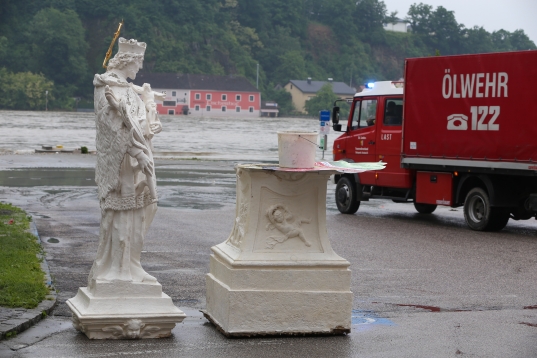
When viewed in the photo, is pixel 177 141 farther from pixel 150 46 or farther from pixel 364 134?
pixel 150 46

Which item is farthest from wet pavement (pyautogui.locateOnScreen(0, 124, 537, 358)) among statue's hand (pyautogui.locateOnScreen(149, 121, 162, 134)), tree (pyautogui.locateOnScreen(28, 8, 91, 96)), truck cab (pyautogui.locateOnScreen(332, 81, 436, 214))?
tree (pyautogui.locateOnScreen(28, 8, 91, 96))

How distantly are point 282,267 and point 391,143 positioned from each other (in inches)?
488

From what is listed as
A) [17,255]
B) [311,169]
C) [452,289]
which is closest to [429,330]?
[311,169]

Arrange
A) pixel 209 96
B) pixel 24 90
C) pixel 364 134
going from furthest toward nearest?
pixel 209 96
pixel 24 90
pixel 364 134

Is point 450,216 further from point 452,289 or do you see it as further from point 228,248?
point 228,248

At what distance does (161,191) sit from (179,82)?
145 meters

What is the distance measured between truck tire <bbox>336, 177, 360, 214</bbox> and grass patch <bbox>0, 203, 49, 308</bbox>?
7.53 metres

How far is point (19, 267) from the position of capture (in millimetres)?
10906

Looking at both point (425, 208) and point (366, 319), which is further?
point (425, 208)

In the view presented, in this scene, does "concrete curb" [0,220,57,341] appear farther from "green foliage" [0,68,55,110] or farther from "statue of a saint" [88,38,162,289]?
"green foliage" [0,68,55,110]

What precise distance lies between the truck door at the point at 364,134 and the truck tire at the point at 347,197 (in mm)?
333

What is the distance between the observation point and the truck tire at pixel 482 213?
17688mm

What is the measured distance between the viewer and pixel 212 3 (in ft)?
619

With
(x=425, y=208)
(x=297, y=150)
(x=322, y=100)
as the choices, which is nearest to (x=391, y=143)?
(x=425, y=208)
